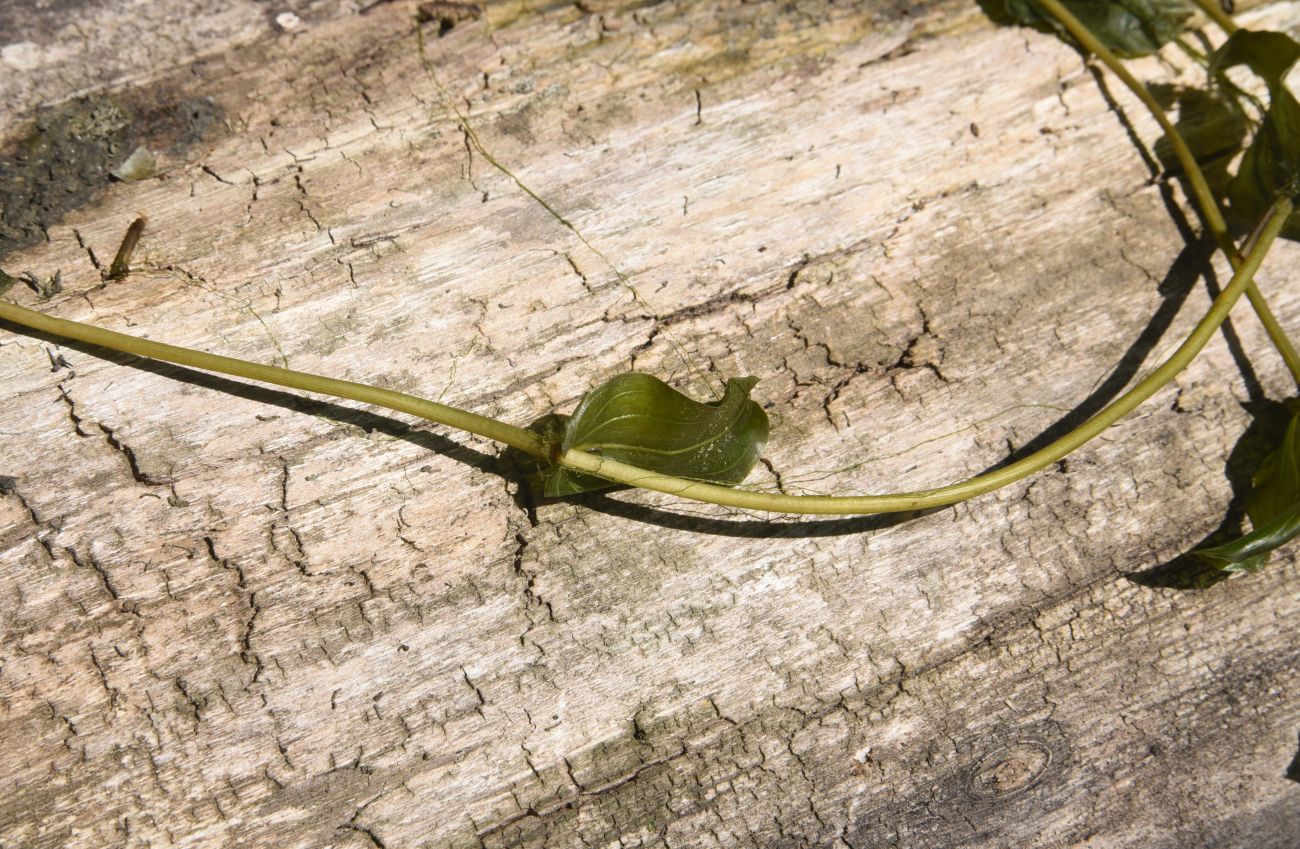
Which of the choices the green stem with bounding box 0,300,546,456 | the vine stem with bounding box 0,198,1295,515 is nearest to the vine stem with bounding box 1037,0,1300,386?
the vine stem with bounding box 0,198,1295,515

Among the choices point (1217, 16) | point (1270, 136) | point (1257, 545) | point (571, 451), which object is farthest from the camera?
point (1217, 16)

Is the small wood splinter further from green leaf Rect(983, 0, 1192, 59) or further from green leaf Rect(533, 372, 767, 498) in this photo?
green leaf Rect(983, 0, 1192, 59)

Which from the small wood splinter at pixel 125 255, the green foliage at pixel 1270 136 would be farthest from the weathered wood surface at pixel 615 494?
the green foliage at pixel 1270 136

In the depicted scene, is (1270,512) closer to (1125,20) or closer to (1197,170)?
(1197,170)

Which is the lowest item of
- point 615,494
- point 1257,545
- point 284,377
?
point 1257,545

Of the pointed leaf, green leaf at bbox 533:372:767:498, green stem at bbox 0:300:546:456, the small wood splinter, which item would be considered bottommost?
the pointed leaf

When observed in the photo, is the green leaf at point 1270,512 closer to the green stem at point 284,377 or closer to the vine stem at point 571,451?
the vine stem at point 571,451

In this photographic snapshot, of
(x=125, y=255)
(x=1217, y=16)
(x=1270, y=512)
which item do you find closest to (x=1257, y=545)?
(x=1270, y=512)
